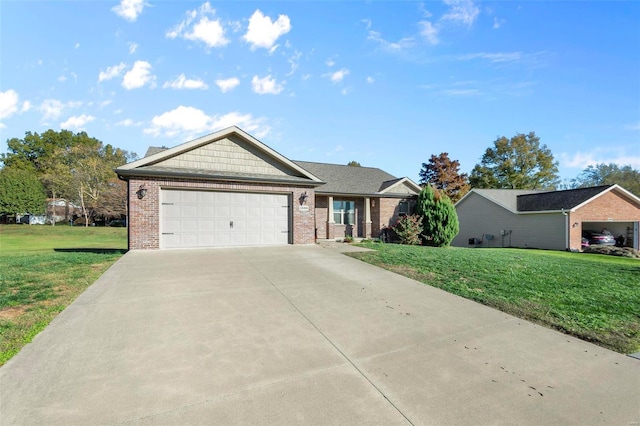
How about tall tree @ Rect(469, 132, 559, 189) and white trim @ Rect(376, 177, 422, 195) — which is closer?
white trim @ Rect(376, 177, 422, 195)

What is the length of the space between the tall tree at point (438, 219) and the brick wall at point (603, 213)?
8884 millimetres

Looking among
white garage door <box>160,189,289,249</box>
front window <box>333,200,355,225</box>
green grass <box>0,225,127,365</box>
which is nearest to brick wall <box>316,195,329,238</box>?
front window <box>333,200,355,225</box>

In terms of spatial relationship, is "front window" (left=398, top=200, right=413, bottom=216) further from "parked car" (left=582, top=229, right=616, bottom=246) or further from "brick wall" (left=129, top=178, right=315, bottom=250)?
"parked car" (left=582, top=229, right=616, bottom=246)

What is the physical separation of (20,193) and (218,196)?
1669 inches

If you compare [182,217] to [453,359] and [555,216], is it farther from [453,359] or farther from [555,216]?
[555,216]

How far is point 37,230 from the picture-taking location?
31.5 m

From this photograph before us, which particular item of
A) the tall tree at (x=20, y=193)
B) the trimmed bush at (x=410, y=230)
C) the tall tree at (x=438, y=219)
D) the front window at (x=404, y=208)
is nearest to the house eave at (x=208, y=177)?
the trimmed bush at (x=410, y=230)

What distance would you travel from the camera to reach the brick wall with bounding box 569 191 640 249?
18906 millimetres

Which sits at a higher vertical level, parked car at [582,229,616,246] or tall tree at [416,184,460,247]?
tall tree at [416,184,460,247]

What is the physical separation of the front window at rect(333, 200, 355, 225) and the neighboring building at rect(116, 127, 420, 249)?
183 inches

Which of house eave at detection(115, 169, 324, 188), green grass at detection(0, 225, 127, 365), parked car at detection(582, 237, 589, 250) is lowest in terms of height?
parked car at detection(582, 237, 589, 250)

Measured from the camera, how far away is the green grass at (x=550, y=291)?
4.05m

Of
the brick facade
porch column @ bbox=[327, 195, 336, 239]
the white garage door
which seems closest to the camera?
the white garage door

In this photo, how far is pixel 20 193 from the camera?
3709cm
